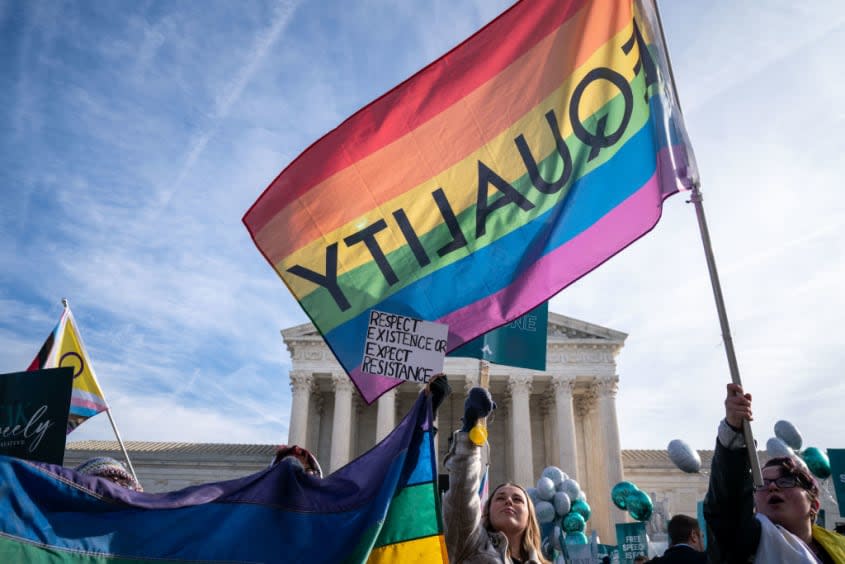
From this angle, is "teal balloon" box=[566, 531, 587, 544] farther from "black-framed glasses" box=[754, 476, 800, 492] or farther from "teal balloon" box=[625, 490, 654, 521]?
"black-framed glasses" box=[754, 476, 800, 492]

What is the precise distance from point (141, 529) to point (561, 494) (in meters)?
14.6

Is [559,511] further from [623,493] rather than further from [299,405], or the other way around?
[299,405]

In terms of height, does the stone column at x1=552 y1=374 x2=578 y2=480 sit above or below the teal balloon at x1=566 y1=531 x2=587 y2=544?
above

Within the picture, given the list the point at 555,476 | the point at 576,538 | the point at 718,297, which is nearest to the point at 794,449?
the point at 576,538

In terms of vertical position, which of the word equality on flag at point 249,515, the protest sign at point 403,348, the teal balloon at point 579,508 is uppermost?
the protest sign at point 403,348

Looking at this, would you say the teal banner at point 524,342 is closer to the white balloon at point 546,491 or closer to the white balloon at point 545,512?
the white balloon at point 545,512

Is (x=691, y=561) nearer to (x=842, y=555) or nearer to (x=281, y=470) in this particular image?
(x=842, y=555)

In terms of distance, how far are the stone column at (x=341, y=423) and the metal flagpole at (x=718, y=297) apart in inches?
1142

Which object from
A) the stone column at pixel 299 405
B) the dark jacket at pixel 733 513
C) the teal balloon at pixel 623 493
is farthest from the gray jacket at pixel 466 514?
the stone column at pixel 299 405

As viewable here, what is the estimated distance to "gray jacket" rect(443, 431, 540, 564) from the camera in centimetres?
323

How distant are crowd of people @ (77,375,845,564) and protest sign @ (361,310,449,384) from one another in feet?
0.61

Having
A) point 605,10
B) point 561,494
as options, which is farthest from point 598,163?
point 561,494

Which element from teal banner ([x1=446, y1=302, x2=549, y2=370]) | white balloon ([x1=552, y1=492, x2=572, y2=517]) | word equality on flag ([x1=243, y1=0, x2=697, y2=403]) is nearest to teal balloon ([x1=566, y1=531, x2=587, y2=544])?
white balloon ([x1=552, y1=492, x2=572, y2=517])

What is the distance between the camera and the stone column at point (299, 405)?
32.5 metres
